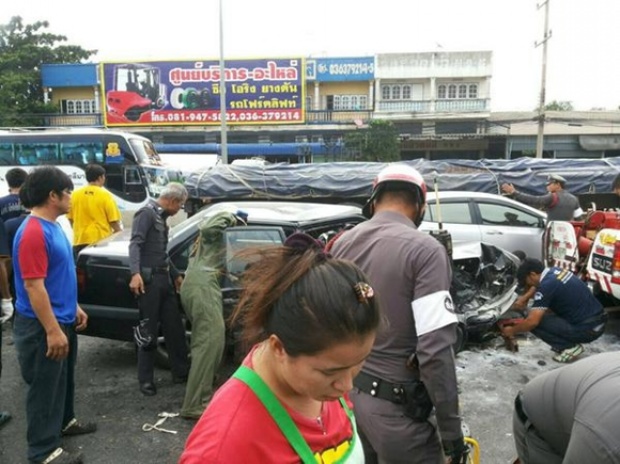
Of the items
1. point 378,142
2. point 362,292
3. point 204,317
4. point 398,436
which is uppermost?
point 378,142

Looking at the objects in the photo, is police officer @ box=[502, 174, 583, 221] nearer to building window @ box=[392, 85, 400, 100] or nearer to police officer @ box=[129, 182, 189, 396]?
police officer @ box=[129, 182, 189, 396]

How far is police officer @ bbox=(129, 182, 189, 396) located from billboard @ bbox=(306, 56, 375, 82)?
26.1 m

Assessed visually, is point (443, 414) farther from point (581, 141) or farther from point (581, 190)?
point (581, 141)

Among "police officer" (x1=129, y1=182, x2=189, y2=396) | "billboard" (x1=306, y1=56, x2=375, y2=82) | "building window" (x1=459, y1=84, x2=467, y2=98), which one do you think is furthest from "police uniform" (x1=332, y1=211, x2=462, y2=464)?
"building window" (x1=459, y1=84, x2=467, y2=98)

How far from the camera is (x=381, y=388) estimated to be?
1.87 metres

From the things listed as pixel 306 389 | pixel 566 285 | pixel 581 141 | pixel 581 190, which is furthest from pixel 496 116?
pixel 306 389

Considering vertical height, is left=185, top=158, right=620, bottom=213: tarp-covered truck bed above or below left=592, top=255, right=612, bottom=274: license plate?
above

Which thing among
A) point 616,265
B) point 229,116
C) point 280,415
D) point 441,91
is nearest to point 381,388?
point 280,415

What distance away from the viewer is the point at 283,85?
27719 mm

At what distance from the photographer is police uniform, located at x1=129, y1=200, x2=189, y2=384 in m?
3.89

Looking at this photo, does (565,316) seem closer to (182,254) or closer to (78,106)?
(182,254)

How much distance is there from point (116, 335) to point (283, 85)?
25.2 meters

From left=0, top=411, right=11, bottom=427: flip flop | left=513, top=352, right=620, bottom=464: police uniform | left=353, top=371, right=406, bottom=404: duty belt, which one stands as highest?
left=513, top=352, right=620, bottom=464: police uniform

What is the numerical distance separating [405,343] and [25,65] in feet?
109
